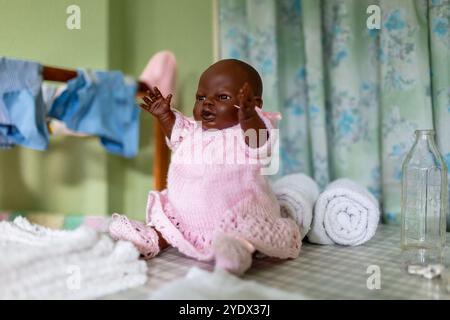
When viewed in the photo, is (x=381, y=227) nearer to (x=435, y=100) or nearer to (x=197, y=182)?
(x=435, y=100)

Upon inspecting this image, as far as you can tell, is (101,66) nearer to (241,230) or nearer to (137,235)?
(137,235)

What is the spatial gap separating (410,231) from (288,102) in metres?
0.52

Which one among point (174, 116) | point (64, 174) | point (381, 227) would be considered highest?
point (174, 116)

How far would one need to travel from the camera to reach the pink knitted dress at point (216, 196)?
0.74 meters

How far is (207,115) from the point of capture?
803mm

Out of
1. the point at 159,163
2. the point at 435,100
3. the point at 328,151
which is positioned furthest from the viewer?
the point at 159,163

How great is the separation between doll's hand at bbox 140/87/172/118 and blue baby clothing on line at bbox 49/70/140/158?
429 millimetres

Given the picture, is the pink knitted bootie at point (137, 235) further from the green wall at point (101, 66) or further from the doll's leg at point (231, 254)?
Answer: the green wall at point (101, 66)

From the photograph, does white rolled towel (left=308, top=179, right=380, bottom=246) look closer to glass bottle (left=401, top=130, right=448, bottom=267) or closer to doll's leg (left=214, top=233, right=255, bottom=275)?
glass bottle (left=401, top=130, right=448, bottom=267)

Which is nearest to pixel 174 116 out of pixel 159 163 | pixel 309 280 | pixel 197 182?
pixel 197 182

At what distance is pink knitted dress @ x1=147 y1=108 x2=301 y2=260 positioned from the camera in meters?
0.74

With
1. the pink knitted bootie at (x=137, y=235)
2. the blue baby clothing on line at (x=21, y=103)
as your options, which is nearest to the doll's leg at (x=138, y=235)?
the pink knitted bootie at (x=137, y=235)

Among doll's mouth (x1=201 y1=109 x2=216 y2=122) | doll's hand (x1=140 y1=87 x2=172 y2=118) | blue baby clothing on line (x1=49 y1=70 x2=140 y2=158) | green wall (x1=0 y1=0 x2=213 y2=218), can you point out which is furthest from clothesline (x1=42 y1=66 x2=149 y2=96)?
doll's mouth (x1=201 y1=109 x2=216 y2=122)

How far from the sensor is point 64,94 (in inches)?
46.8
